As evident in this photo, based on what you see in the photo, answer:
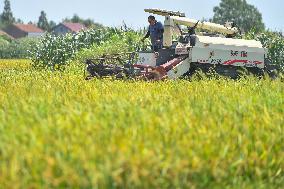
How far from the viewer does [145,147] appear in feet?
15.3

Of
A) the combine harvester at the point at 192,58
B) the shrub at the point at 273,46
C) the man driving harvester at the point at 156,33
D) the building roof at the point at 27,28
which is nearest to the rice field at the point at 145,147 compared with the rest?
the combine harvester at the point at 192,58

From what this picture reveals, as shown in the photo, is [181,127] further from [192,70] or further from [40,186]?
[192,70]

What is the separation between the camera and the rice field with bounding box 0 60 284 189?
4320mm

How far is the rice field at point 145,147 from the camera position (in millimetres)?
4320

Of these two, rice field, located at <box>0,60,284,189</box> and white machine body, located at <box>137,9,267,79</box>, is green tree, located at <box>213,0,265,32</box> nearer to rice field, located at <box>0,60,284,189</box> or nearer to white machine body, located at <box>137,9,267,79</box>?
white machine body, located at <box>137,9,267,79</box>

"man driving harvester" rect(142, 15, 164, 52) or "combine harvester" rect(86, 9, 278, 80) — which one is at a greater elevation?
"man driving harvester" rect(142, 15, 164, 52)

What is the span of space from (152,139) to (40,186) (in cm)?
118

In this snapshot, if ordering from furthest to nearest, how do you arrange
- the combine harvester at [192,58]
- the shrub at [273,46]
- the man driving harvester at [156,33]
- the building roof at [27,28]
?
the building roof at [27,28], the shrub at [273,46], the man driving harvester at [156,33], the combine harvester at [192,58]

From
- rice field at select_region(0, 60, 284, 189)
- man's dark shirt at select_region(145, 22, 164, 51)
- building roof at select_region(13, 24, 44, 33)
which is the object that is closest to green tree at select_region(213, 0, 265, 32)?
building roof at select_region(13, 24, 44, 33)

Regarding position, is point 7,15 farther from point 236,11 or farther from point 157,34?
point 157,34

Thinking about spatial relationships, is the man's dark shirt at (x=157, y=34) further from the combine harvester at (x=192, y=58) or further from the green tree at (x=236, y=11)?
the green tree at (x=236, y=11)

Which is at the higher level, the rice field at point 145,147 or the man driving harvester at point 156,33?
the man driving harvester at point 156,33

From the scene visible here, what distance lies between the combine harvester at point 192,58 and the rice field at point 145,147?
26.5 ft

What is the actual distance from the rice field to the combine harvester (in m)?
8.07
